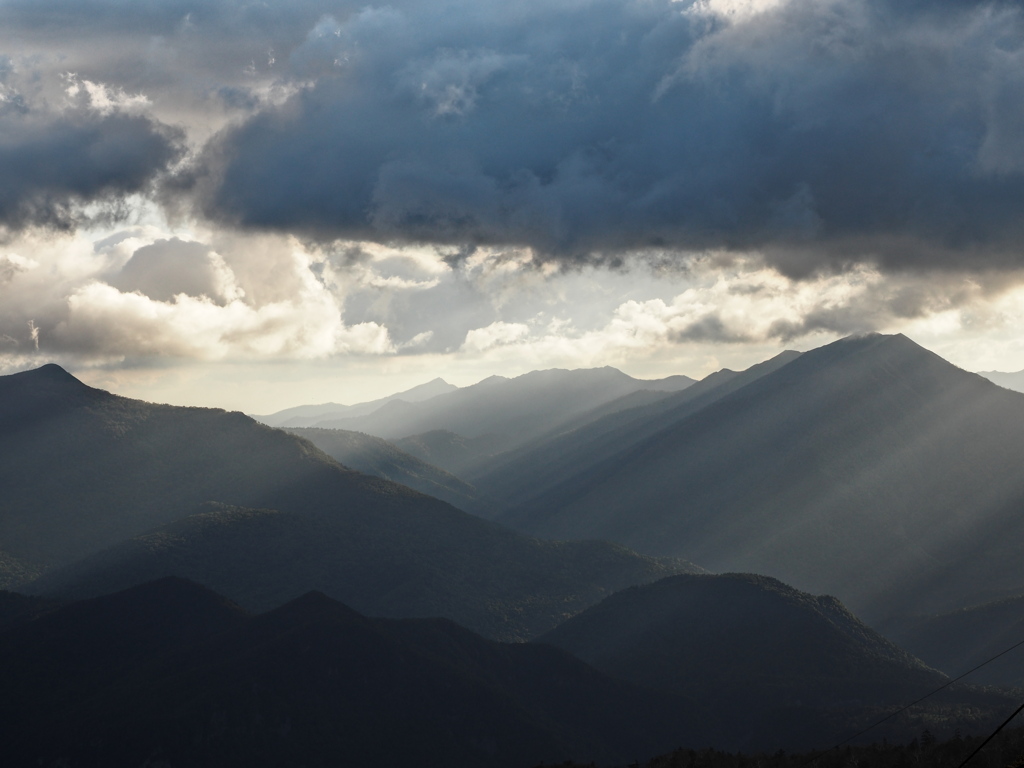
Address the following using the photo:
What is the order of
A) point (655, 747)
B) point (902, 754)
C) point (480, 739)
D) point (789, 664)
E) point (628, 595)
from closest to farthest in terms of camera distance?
point (902, 754) → point (480, 739) → point (655, 747) → point (789, 664) → point (628, 595)

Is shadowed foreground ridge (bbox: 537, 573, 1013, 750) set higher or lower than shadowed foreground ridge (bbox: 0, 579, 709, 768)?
lower

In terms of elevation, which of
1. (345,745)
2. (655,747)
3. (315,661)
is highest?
(315,661)

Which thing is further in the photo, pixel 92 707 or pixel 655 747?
pixel 655 747

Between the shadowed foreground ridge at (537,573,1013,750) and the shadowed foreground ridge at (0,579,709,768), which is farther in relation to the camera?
the shadowed foreground ridge at (537,573,1013,750)

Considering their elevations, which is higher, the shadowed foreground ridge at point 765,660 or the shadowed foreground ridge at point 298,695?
the shadowed foreground ridge at point 298,695

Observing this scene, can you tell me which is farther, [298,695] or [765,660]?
[765,660]

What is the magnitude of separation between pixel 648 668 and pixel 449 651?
44756 mm

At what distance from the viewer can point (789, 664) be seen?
155 m

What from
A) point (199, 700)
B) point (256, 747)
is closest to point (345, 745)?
point (256, 747)

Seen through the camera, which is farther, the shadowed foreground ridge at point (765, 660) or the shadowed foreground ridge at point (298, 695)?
the shadowed foreground ridge at point (765, 660)

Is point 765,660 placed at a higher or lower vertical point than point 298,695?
lower

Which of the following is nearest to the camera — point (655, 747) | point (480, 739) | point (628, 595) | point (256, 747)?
point (256, 747)

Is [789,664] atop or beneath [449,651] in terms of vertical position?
beneath

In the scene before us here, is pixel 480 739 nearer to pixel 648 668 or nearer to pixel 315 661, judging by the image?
pixel 315 661
